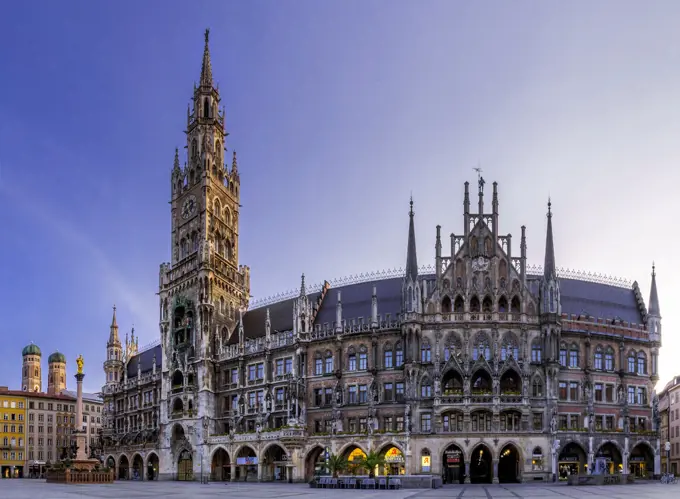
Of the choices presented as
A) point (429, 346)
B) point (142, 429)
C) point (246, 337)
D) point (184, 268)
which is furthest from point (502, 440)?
point (142, 429)

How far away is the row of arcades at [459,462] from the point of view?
90.1 meters

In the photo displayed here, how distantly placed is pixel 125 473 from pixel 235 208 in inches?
1892

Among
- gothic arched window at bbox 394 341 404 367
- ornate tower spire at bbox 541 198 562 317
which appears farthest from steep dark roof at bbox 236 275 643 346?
gothic arched window at bbox 394 341 404 367

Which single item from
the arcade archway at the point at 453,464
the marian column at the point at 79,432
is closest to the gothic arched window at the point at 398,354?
the arcade archway at the point at 453,464

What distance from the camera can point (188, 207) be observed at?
12900cm

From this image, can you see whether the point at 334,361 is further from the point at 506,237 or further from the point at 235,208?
the point at 235,208

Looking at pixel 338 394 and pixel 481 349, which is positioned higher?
pixel 481 349

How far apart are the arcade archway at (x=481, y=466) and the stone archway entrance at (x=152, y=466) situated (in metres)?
54.1

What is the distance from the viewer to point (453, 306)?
95.4 meters

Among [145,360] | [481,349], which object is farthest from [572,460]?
[145,360]

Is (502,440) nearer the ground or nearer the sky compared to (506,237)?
nearer the ground

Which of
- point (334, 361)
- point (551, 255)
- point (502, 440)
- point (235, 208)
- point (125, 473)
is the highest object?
point (235, 208)

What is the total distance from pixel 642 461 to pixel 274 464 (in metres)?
45.6

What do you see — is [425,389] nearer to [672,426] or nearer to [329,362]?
[329,362]
